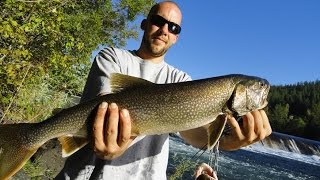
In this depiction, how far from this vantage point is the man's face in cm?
400

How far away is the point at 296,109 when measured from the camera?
125375mm

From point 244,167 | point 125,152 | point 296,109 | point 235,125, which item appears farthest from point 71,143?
point 296,109

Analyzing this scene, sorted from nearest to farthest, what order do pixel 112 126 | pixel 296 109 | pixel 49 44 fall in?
pixel 112 126 < pixel 49 44 < pixel 296 109

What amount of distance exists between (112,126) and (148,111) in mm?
318

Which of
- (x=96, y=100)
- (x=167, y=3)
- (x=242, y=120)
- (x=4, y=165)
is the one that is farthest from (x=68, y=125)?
(x=167, y=3)

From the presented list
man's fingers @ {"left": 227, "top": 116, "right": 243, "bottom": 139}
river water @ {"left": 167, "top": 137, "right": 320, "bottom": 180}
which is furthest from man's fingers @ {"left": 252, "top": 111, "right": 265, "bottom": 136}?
river water @ {"left": 167, "top": 137, "right": 320, "bottom": 180}

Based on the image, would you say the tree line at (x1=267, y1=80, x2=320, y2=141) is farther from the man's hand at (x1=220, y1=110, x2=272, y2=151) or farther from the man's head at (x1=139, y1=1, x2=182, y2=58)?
the man's hand at (x1=220, y1=110, x2=272, y2=151)

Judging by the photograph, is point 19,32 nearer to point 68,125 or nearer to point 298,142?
point 68,125

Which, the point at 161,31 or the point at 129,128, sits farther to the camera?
the point at 161,31

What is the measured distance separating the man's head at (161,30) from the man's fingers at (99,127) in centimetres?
102

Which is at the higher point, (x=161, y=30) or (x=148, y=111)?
(x=161, y=30)

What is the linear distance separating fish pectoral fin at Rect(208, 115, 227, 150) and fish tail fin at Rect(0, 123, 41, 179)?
143cm

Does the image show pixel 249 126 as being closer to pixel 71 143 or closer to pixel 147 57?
pixel 147 57

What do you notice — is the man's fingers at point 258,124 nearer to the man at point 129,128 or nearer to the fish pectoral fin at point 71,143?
the man at point 129,128
